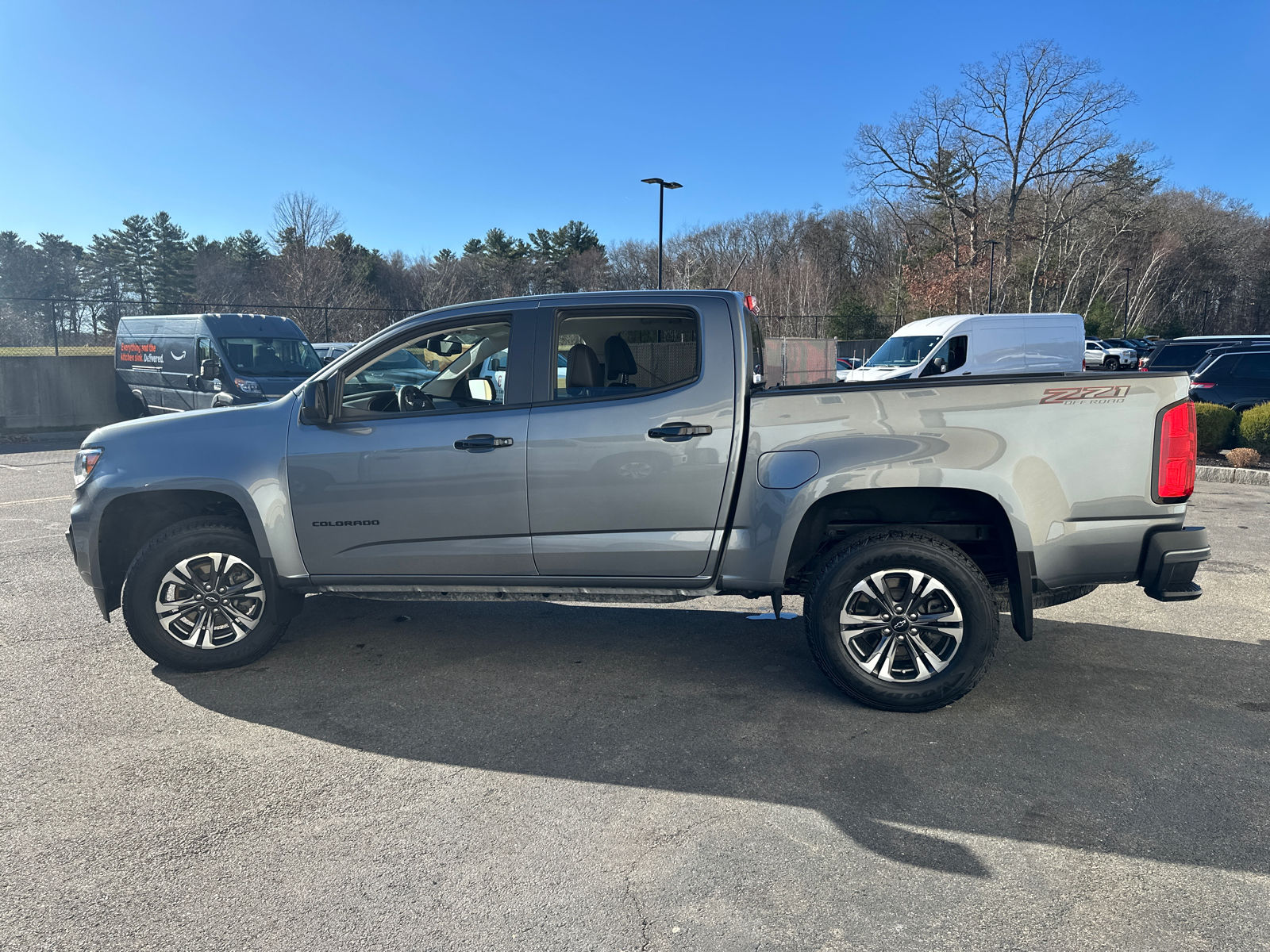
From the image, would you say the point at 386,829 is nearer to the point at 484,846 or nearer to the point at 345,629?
the point at 484,846

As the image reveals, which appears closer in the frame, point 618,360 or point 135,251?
point 618,360

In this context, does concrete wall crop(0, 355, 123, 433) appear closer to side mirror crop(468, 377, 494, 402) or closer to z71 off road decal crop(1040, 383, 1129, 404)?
side mirror crop(468, 377, 494, 402)

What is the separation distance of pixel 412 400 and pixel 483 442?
518mm

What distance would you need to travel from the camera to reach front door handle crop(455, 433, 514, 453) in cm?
437

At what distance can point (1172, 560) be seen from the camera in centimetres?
398

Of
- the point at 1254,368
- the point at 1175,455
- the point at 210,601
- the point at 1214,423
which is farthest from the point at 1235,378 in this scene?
the point at 210,601

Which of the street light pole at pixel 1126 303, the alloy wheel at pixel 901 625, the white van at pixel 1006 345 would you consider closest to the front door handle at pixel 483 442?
the alloy wheel at pixel 901 625

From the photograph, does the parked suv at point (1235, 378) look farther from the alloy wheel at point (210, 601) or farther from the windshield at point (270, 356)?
the alloy wheel at point (210, 601)

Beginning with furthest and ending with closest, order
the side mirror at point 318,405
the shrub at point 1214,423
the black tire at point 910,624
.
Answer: the shrub at point 1214,423
the side mirror at point 318,405
the black tire at point 910,624

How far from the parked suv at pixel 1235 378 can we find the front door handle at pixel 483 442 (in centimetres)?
1430

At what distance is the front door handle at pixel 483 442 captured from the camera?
14.3ft

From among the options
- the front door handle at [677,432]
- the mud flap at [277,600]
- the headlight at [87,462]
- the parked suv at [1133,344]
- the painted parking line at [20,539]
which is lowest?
the painted parking line at [20,539]

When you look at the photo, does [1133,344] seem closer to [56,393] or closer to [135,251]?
[56,393]

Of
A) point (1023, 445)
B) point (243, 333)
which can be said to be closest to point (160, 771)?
point (1023, 445)
